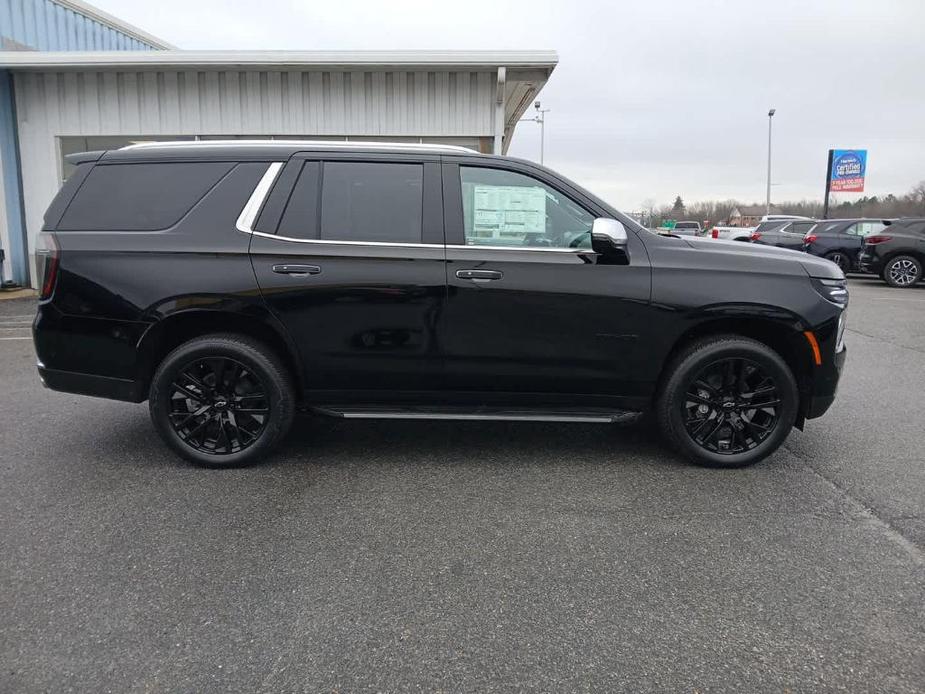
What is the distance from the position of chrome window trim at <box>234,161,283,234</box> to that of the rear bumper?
1138mm

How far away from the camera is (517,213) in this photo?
4.18m

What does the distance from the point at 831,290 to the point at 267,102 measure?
1018 centimetres

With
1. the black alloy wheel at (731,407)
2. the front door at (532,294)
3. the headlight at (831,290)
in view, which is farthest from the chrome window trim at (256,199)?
the headlight at (831,290)

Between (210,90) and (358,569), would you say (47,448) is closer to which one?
(358,569)

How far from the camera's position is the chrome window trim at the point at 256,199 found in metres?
4.10

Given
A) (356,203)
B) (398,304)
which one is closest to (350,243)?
(356,203)

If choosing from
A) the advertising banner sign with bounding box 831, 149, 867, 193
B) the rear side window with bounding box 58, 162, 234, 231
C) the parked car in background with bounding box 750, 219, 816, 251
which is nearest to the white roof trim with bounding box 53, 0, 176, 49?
the rear side window with bounding box 58, 162, 234, 231

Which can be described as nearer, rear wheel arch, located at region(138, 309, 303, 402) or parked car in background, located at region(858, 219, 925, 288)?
rear wheel arch, located at region(138, 309, 303, 402)

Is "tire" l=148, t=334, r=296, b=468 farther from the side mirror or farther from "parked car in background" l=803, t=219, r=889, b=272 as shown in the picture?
"parked car in background" l=803, t=219, r=889, b=272

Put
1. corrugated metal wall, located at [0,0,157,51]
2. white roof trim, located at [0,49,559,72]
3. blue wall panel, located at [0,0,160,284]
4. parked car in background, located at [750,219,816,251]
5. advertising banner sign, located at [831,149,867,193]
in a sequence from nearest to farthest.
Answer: white roof trim, located at [0,49,559,72] → blue wall panel, located at [0,0,160,284] → corrugated metal wall, located at [0,0,157,51] → parked car in background, located at [750,219,816,251] → advertising banner sign, located at [831,149,867,193]

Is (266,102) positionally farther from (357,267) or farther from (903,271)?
(903,271)

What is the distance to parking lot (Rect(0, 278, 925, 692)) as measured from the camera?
2.38 meters

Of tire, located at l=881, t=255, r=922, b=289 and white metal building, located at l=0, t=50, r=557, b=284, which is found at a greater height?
white metal building, located at l=0, t=50, r=557, b=284

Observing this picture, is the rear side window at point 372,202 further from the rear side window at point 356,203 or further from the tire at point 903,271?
the tire at point 903,271
